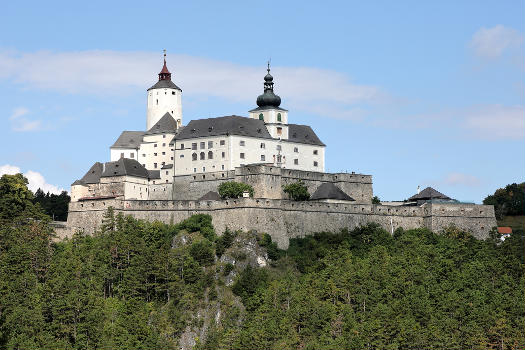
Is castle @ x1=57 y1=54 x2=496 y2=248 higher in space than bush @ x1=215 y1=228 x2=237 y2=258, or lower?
higher

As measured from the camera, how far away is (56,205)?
122125 millimetres

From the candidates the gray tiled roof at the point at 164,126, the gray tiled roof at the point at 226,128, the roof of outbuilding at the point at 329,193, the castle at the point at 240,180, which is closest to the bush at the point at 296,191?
the castle at the point at 240,180

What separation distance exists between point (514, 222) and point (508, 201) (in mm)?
6036

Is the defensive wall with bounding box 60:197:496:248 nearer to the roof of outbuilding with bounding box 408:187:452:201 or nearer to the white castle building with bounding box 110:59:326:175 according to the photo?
the roof of outbuilding with bounding box 408:187:452:201

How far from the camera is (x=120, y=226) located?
10250cm

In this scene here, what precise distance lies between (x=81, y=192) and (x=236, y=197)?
15803 millimetres

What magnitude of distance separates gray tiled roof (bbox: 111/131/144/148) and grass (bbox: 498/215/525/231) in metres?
42.1

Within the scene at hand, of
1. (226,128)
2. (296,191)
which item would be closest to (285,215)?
(296,191)

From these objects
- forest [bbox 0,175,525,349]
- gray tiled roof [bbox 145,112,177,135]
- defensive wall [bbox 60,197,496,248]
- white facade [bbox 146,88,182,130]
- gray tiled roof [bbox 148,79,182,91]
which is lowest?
forest [bbox 0,175,525,349]

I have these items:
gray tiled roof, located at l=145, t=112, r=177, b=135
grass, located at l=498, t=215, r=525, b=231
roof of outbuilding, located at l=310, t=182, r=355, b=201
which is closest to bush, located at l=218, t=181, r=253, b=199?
roof of outbuilding, located at l=310, t=182, r=355, b=201

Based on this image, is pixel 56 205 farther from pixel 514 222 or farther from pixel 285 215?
pixel 514 222

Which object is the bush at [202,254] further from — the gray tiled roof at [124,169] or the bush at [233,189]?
the gray tiled roof at [124,169]

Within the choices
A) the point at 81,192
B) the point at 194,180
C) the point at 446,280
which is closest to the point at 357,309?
the point at 446,280

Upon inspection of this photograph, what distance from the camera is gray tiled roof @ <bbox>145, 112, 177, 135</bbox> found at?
4542 inches
